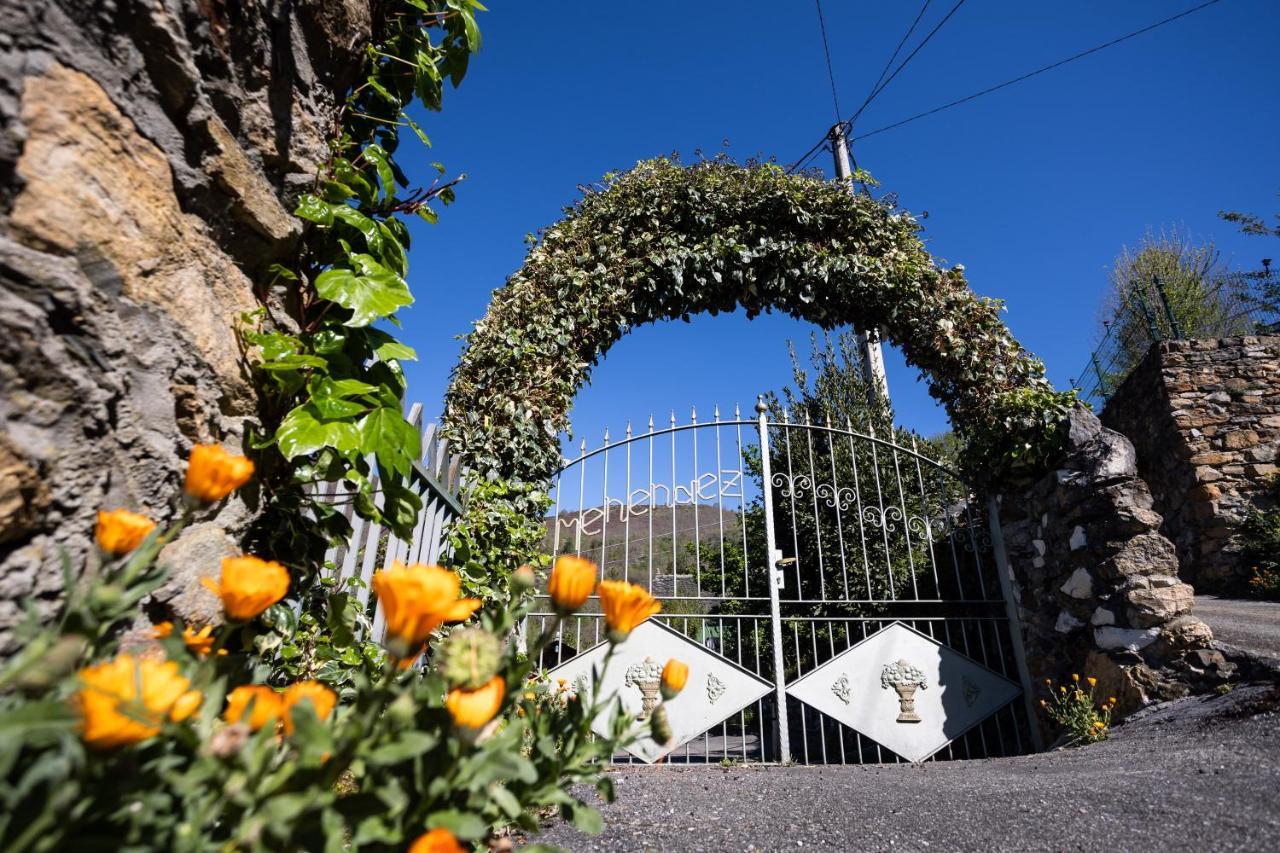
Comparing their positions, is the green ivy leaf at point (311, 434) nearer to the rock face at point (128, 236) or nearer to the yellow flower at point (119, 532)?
the rock face at point (128, 236)

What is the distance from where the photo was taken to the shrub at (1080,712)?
123 inches

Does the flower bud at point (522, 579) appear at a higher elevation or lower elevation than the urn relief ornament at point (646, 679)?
higher

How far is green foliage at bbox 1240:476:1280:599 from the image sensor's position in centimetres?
522

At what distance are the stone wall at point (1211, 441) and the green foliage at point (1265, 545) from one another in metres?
0.07

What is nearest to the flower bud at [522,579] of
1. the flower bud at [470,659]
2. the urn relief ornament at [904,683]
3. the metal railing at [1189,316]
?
the flower bud at [470,659]

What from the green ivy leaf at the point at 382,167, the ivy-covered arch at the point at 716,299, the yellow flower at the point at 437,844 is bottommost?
the yellow flower at the point at 437,844

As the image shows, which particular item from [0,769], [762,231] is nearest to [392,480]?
[0,769]

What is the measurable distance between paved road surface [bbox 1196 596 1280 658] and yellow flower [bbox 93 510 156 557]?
4212mm

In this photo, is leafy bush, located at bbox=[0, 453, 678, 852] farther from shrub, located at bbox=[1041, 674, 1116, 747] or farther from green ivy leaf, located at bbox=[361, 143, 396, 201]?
shrub, located at bbox=[1041, 674, 1116, 747]

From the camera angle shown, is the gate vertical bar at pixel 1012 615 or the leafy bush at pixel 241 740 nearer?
the leafy bush at pixel 241 740

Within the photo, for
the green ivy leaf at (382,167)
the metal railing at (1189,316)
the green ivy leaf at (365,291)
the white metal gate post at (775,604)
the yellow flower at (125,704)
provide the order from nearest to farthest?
1. the yellow flower at (125,704)
2. the green ivy leaf at (365,291)
3. the green ivy leaf at (382,167)
4. the white metal gate post at (775,604)
5. the metal railing at (1189,316)

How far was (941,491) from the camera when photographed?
432cm

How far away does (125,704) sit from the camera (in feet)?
1.54

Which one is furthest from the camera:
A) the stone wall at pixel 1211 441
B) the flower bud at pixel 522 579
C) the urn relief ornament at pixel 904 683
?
the stone wall at pixel 1211 441
